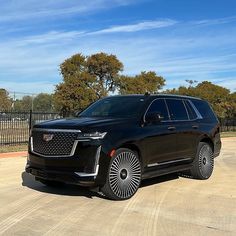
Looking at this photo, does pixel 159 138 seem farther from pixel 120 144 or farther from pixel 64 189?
pixel 64 189

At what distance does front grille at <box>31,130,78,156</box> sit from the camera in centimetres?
740

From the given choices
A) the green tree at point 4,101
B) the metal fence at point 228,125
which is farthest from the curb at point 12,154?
the green tree at point 4,101

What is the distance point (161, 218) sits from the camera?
6617 millimetres

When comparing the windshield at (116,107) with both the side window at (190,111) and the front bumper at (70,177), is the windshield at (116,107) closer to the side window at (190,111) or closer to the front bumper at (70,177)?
the side window at (190,111)

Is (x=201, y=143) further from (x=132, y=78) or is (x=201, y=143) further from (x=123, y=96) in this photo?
(x=132, y=78)

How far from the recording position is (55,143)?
7.60m

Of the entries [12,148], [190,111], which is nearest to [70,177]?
[190,111]

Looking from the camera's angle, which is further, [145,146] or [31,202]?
[145,146]

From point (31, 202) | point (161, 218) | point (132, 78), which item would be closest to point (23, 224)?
point (31, 202)

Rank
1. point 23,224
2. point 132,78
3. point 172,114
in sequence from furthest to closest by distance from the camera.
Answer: point 132,78
point 172,114
point 23,224

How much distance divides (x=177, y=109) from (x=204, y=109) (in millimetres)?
1367

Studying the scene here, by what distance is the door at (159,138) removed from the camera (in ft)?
27.1

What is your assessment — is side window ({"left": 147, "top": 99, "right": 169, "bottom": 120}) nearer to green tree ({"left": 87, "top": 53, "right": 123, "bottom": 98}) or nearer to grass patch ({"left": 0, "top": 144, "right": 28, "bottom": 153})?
grass patch ({"left": 0, "top": 144, "right": 28, "bottom": 153})

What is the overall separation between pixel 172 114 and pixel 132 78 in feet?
91.5
